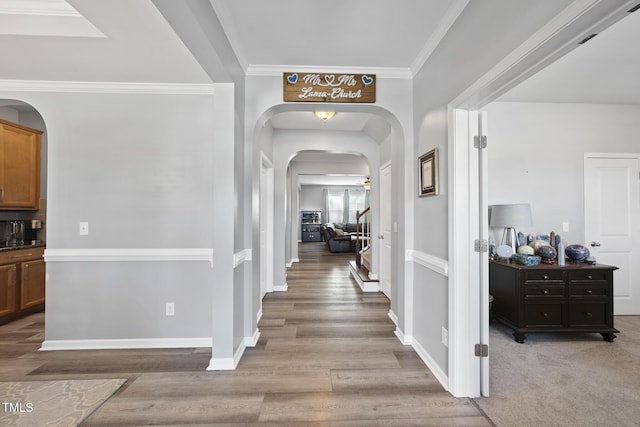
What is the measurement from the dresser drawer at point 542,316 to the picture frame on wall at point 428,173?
5.34 feet

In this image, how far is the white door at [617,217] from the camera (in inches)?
135

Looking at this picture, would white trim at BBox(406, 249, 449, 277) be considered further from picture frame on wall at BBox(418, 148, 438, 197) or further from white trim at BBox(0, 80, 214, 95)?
white trim at BBox(0, 80, 214, 95)

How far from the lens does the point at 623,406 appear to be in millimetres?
1848

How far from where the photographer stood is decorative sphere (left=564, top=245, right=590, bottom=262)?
2.92 m

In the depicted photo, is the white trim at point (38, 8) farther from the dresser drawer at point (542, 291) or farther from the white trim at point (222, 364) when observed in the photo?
the dresser drawer at point (542, 291)

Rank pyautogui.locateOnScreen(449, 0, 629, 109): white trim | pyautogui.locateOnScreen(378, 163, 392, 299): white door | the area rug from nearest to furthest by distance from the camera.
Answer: pyautogui.locateOnScreen(449, 0, 629, 109): white trim, the area rug, pyautogui.locateOnScreen(378, 163, 392, 299): white door

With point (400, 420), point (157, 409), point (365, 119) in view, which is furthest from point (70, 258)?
point (365, 119)

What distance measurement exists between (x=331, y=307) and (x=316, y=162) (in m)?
4.25

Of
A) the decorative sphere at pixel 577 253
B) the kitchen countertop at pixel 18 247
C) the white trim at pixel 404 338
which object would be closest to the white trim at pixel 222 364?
the white trim at pixel 404 338

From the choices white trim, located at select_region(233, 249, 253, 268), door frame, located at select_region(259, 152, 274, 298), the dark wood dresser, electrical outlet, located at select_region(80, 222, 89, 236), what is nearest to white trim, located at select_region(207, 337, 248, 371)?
white trim, located at select_region(233, 249, 253, 268)

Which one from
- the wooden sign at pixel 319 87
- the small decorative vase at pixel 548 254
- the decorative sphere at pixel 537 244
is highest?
the wooden sign at pixel 319 87

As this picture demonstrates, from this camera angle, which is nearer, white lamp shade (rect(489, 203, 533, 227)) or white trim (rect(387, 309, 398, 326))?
white lamp shade (rect(489, 203, 533, 227))

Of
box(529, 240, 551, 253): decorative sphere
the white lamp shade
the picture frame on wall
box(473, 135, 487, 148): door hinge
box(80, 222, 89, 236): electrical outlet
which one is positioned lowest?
box(529, 240, 551, 253): decorative sphere

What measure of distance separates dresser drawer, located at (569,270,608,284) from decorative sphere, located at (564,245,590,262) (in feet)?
0.61
